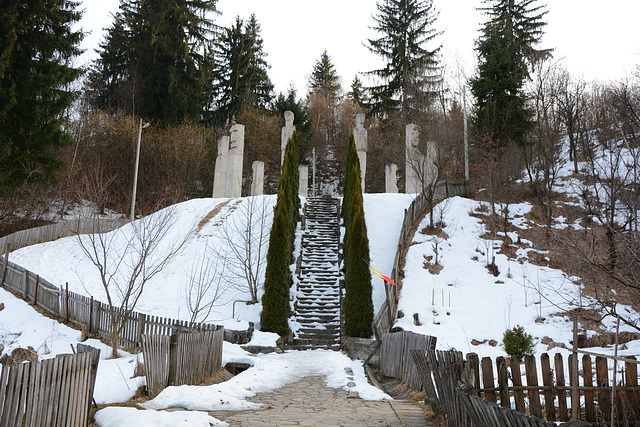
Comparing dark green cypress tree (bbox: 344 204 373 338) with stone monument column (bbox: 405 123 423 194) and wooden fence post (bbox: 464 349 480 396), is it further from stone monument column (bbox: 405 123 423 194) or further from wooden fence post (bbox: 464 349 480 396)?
wooden fence post (bbox: 464 349 480 396)

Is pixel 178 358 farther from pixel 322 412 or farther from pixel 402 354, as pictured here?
pixel 402 354

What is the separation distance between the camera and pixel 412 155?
2403 cm

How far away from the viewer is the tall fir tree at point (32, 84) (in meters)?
20.3

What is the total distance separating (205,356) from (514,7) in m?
32.7

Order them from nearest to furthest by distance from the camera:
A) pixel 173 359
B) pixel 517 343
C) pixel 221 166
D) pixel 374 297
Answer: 1. pixel 173 359
2. pixel 517 343
3. pixel 374 297
4. pixel 221 166

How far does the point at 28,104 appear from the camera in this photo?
21172 millimetres

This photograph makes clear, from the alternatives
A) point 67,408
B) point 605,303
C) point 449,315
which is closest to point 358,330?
point 449,315

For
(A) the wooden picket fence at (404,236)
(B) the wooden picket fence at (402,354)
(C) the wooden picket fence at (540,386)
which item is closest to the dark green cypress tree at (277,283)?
(A) the wooden picket fence at (404,236)

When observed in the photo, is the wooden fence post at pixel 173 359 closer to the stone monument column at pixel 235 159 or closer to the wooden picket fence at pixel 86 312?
the wooden picket fence at pixel 86 312

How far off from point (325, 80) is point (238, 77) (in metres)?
16.5

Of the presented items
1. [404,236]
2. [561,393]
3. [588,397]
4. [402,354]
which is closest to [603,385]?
[588,397]

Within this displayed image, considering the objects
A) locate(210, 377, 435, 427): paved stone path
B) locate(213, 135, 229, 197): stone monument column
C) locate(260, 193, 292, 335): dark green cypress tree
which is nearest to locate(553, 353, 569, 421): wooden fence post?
locate(210, 377, 435, 427): paved stone path

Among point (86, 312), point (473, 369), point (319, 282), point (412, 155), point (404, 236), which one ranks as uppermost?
point (412, 155)

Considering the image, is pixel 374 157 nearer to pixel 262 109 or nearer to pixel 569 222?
pixel 262 109
